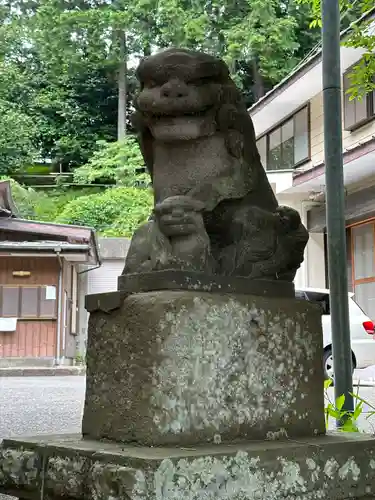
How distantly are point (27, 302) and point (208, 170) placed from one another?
1415cm

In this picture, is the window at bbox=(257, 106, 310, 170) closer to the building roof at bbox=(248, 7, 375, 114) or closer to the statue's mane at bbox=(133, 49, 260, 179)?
the building roof at bbox=(248, 7, 375, 114)

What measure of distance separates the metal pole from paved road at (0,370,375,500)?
726mm

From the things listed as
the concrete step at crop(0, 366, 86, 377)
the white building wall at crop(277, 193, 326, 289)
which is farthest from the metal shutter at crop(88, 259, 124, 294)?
the white building wall at crop(277, 193, 326, 289)

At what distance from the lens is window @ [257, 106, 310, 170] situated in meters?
17.0

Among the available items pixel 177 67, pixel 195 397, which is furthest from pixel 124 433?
pixel 177 67

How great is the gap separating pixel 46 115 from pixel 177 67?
33129 mm

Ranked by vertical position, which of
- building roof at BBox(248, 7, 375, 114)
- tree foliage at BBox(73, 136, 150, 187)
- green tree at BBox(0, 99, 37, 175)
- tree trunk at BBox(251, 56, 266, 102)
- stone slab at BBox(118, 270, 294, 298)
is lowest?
stone slab at BBox(118, 270, 294, 298)

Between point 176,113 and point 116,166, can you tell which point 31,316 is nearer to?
point 176,113

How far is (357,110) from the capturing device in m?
14.4

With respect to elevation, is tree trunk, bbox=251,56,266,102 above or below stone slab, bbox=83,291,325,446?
Answer: above

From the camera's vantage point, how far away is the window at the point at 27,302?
15820 mm

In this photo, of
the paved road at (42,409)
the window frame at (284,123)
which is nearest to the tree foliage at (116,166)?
the window frame at (284,123)

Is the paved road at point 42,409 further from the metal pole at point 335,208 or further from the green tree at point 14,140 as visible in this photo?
the green tree at point 14,140

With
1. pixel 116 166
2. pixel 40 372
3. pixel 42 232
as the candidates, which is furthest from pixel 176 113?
pixel 116 166
